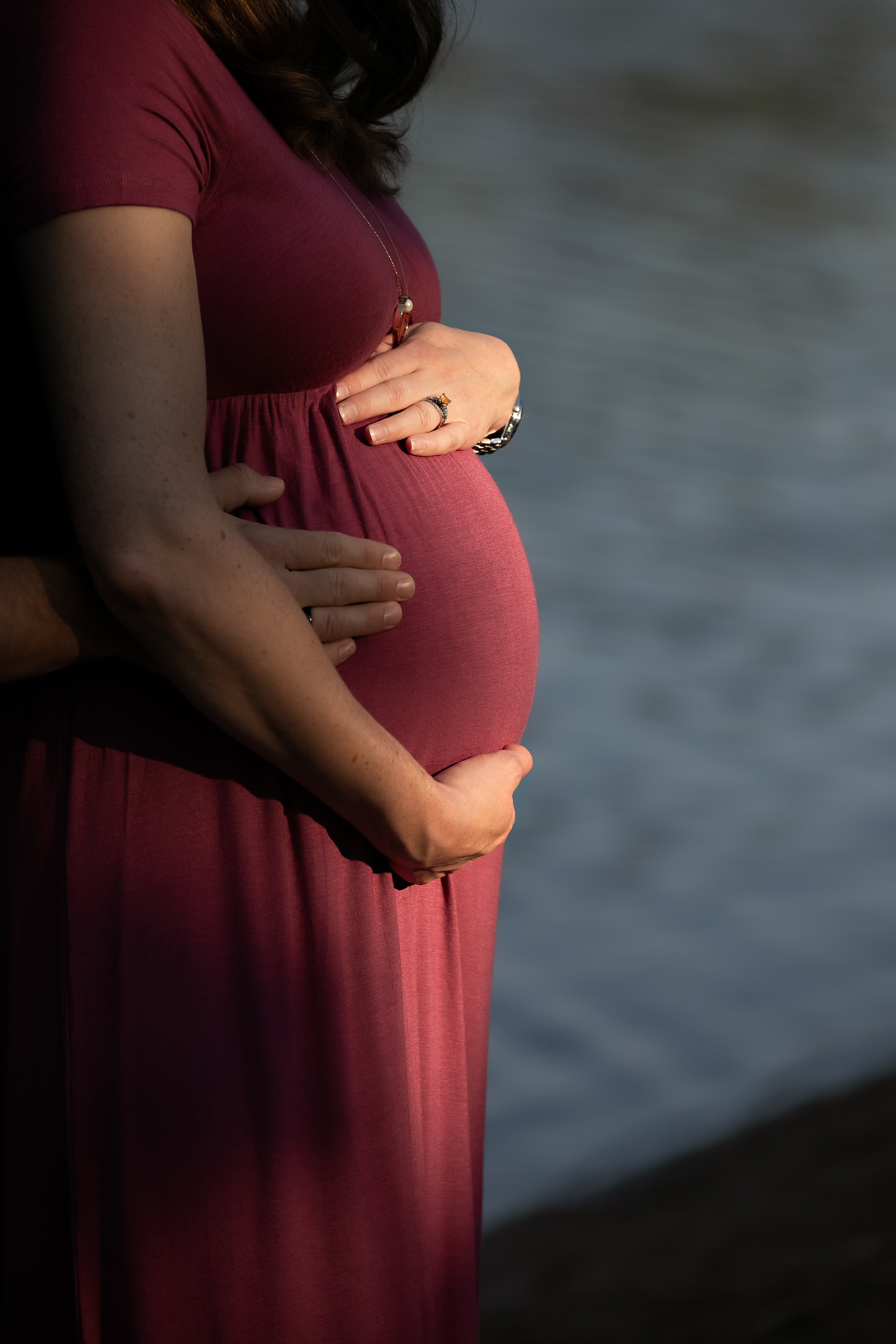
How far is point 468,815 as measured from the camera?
942 millimetres

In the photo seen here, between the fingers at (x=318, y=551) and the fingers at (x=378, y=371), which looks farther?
the fingers at (x=378, y=371)

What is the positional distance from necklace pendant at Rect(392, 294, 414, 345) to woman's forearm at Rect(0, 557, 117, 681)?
1.20 feet

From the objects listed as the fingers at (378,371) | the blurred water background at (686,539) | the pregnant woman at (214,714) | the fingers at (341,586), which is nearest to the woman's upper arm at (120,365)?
the pregnant woman at (214,714)

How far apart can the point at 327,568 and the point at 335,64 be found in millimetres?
432

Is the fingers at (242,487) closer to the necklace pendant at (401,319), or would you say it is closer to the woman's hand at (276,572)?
the woman's hand at (276,572)

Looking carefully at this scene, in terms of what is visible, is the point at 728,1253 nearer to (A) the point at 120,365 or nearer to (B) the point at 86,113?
(A) the point at 120,365

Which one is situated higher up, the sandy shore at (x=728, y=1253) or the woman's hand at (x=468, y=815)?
the woman's hand at (x=468, y=815)

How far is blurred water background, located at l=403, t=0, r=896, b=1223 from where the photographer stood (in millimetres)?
2303

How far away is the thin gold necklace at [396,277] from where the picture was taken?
0.95 metres

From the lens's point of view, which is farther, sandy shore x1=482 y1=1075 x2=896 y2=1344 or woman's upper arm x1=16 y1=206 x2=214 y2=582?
sandy shore x1=482 y1=1075 x2=896 y2=1344

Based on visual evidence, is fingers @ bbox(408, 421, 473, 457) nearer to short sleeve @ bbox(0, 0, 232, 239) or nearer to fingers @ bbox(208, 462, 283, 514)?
fingers @ bbox(208, 462, 283, 514)

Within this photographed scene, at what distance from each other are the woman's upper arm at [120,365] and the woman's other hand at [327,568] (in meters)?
0.08

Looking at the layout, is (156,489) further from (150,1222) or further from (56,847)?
(150,1222)

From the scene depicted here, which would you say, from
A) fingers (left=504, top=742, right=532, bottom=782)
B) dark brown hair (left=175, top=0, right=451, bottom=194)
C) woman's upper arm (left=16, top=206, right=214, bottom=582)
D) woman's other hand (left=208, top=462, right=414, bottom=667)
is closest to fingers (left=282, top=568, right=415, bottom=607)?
woman's other hand (left=208, top=462, right=414, bottom=667)
